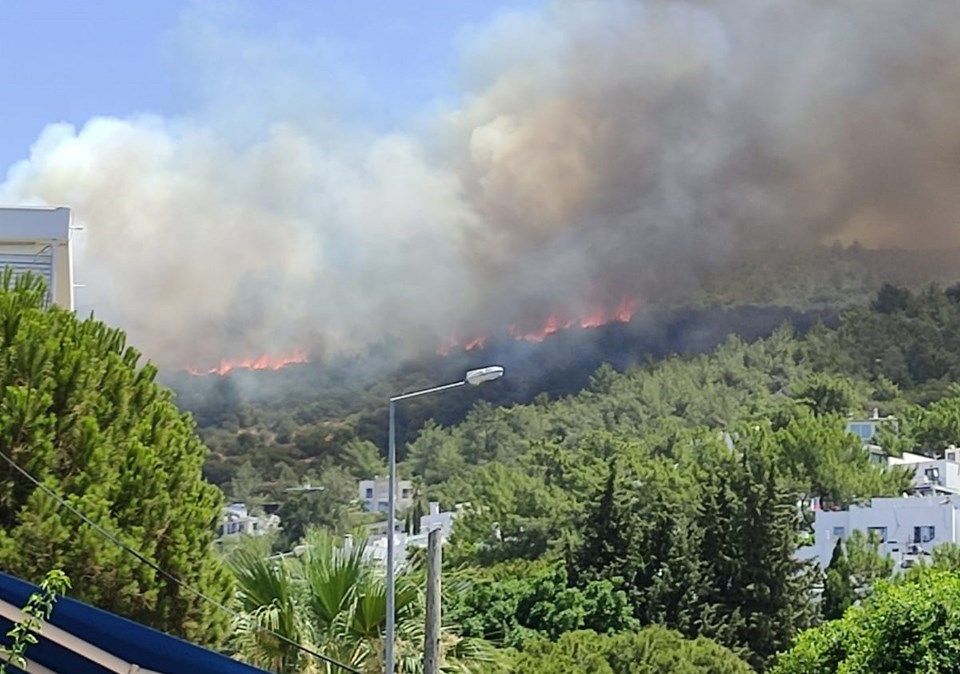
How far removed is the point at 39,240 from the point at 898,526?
39.8 m

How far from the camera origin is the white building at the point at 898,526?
50.5m

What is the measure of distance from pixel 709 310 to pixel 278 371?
22135 millimetres

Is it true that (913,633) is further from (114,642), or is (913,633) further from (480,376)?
(114,642)

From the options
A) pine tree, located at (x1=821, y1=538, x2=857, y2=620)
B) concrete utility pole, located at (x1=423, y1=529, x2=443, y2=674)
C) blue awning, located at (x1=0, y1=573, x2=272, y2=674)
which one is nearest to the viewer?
blue awning, located at (x1=0, y1=573, x2=272, y2=674)

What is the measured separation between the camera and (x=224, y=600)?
1163 centimetres

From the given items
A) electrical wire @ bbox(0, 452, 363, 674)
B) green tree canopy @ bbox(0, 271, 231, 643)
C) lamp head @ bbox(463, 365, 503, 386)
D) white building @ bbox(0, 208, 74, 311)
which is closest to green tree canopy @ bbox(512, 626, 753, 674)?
white building @ bbox(0, 208, 74, 311)

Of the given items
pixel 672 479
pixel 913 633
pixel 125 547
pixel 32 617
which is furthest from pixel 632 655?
pixel 32 617

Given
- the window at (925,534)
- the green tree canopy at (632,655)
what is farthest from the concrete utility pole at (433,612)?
the window at (925,534)

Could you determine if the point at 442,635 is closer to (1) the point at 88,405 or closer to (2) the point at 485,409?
(1) the point at 88,405

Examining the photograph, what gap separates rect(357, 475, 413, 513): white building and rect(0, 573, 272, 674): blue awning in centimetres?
5977

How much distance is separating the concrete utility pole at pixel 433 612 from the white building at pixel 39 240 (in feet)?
29.8

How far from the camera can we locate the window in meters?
50.4

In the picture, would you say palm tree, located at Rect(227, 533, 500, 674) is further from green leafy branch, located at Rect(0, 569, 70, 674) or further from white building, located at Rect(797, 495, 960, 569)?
white building, located at Rect(797, 495, 960, 569)

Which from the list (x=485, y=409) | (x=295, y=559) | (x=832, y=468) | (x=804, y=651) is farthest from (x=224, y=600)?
(x=485, y=409)
